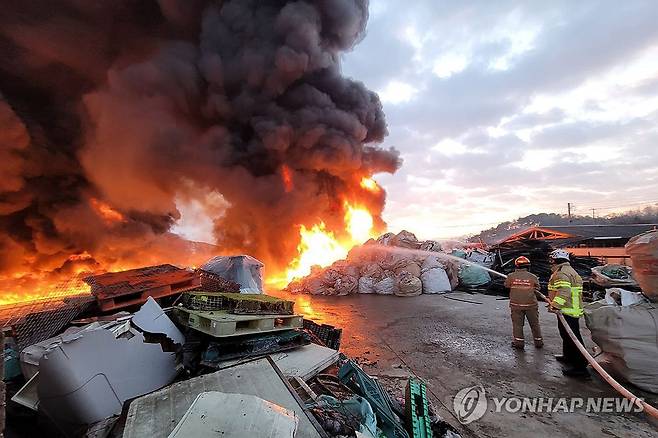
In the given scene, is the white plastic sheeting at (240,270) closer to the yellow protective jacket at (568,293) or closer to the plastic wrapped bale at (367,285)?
the plastic wrapped bale at (367,285)

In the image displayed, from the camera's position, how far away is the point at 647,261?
321cm

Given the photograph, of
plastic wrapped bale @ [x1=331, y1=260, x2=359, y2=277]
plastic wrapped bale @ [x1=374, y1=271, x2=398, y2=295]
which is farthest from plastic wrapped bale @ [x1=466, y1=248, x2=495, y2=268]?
plastic wrapped bale @ [x1=331, y1=260, x2=359, y2=277]

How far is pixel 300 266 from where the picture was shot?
41.4 feet

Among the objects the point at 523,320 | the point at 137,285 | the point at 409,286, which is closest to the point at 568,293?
the point at 523,320

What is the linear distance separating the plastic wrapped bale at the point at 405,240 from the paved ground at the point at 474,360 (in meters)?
4.61

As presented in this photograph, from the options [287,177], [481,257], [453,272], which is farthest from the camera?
[287,177]

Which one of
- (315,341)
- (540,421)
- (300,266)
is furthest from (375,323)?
(300,266)

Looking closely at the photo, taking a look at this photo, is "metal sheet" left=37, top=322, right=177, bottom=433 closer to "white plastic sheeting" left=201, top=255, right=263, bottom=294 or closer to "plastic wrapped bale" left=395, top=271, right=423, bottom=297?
"white plastic sheeting" left=201, top=255, right=263, bottom=294

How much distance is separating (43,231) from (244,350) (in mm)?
9790

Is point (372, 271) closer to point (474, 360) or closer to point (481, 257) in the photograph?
point (481, 257)

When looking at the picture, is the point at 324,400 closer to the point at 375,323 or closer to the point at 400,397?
the point at 400,397

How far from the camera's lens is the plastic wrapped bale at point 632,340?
2.94 metres

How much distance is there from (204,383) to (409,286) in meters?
7.65

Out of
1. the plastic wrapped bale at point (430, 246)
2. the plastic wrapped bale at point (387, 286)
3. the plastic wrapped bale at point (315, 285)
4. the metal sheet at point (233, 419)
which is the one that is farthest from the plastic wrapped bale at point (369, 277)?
the metal sheet at point (233, 419)
